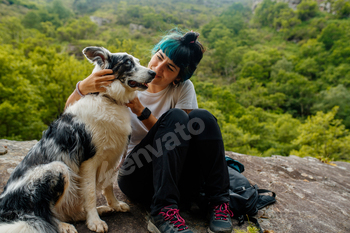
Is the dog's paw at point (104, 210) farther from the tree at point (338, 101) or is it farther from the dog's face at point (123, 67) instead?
the tree at point (338, 101)

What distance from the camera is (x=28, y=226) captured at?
1355mm

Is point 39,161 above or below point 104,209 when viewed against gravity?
above

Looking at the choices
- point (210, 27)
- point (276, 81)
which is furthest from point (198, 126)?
point (210, 27)

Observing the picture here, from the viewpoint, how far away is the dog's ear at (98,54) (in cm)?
179

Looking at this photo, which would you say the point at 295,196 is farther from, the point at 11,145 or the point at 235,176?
the point at 11,145

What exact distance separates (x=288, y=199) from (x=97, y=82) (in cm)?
272

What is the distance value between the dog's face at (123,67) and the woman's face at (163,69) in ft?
0.87

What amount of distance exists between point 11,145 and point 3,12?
62.9 m

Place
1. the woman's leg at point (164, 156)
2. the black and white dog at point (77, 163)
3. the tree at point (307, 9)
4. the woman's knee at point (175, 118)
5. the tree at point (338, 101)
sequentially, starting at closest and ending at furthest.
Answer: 1. the black and white dog at point (77, 163)
2. the woman's leg at point (164, 156)
3. the woman's knee at point (175, 118)
4. the tree at point (338, 101)
5. the tree at point (307, 9)

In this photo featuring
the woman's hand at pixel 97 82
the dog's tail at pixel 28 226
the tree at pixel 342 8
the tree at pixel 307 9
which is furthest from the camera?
the tree at pixel 307 9

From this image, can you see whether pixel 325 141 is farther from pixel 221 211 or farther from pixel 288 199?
pixel 221 211

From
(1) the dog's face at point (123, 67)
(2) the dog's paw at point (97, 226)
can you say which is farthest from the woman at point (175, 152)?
(2) the dog's paw at point (97, 226)

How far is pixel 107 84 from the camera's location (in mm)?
1792

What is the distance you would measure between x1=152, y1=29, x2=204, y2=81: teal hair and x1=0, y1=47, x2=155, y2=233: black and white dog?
0.38m
